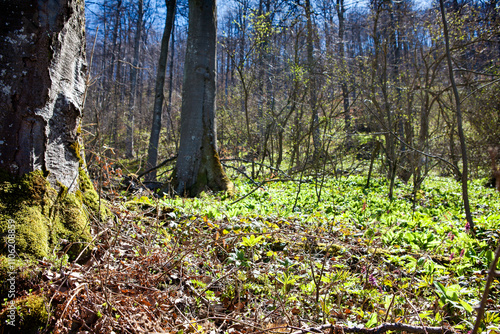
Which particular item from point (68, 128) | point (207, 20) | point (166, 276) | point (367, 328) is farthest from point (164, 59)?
point (367, 328)

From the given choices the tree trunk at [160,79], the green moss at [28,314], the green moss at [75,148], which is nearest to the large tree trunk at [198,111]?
the green moss at [75,148]

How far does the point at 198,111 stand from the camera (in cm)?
618

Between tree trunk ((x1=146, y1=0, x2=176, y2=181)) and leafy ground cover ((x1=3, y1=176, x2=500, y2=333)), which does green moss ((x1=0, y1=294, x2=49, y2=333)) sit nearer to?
leafy ground cover ((x1=3, y1=176, x2=500, y2=333))

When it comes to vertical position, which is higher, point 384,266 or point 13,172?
point 13,172

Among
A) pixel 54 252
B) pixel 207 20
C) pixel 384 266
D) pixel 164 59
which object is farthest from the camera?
pixel 164 59

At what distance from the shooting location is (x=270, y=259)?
2.82 meters

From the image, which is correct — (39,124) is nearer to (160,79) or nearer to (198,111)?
(198,111)

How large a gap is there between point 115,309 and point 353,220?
11.3 ft

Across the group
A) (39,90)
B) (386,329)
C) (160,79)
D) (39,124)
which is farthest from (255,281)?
(160,79)

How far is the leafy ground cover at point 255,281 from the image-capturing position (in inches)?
68.5

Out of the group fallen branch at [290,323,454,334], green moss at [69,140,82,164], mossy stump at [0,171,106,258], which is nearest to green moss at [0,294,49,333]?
mossy stump at [0,171,106,258]

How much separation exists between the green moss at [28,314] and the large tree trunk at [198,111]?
178 inches

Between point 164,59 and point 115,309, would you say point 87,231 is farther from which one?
point 164,59

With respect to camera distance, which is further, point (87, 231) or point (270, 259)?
point (270, 259)
